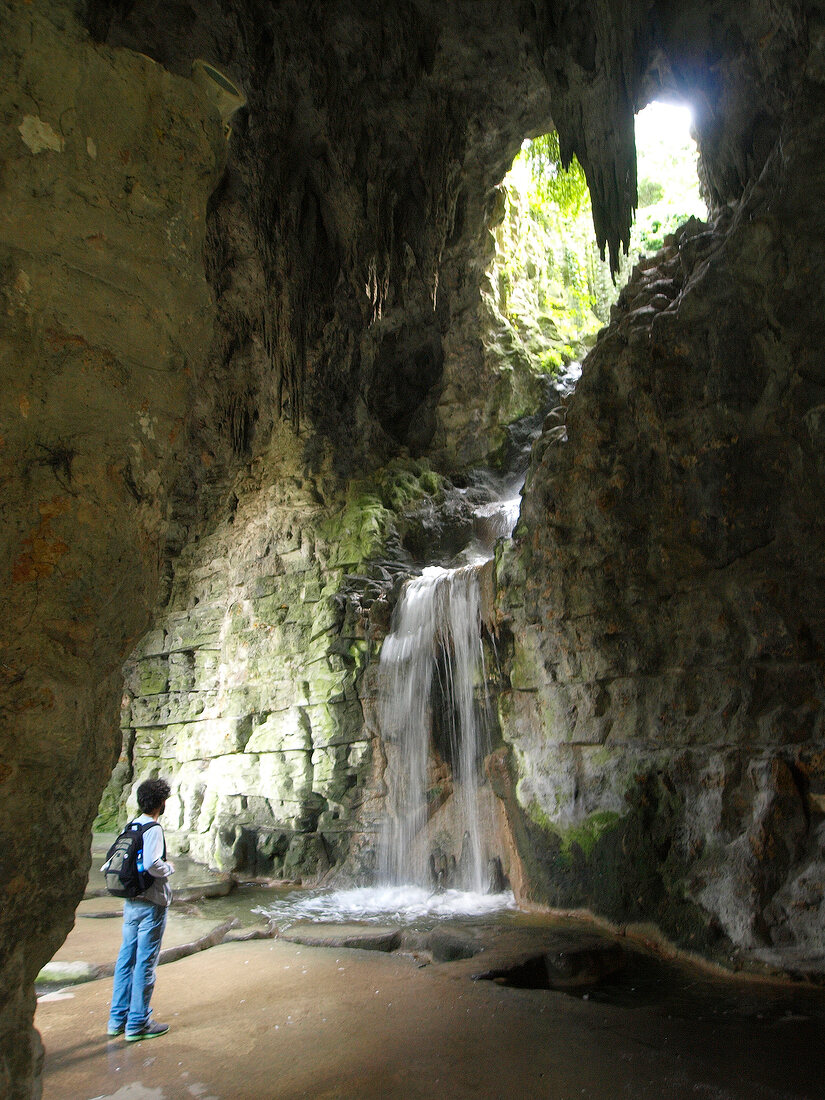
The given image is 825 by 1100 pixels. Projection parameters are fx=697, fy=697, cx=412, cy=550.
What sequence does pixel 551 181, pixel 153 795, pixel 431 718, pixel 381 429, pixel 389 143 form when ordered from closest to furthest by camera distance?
pixel 153 795 → pixel 431 718 → pixel 389 143 → pixel 381 429 → pixel 551 181

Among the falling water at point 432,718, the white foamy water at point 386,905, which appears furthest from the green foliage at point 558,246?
the white foamy water at point 386,905

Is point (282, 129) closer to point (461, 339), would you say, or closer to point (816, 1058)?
point (461, 339)

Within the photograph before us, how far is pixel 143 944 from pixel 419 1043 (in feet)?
5.31

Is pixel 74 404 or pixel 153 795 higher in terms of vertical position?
pixel 74 404

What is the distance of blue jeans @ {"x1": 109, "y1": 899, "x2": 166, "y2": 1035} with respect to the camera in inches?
153

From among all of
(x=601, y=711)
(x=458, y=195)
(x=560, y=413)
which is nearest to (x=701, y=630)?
(x=601, y=711)

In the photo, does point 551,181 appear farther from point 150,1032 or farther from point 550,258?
point 150,1032

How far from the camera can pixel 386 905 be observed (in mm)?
7730

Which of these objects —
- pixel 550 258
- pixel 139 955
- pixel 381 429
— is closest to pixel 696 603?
pixel 139 955

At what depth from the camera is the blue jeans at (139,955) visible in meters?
3.88

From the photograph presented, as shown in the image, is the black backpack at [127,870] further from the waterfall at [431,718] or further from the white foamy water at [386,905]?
the waterfall at [431,718]

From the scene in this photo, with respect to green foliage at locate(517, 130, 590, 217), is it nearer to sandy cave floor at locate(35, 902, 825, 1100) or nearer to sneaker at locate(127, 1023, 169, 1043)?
sandy cave floor at locate(35, 902, 825, 1100)

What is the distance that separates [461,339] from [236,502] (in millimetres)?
5052

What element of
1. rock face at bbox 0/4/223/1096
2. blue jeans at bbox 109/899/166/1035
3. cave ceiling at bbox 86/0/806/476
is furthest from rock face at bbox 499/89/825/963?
rock face at bbox 0/4/223/1096
